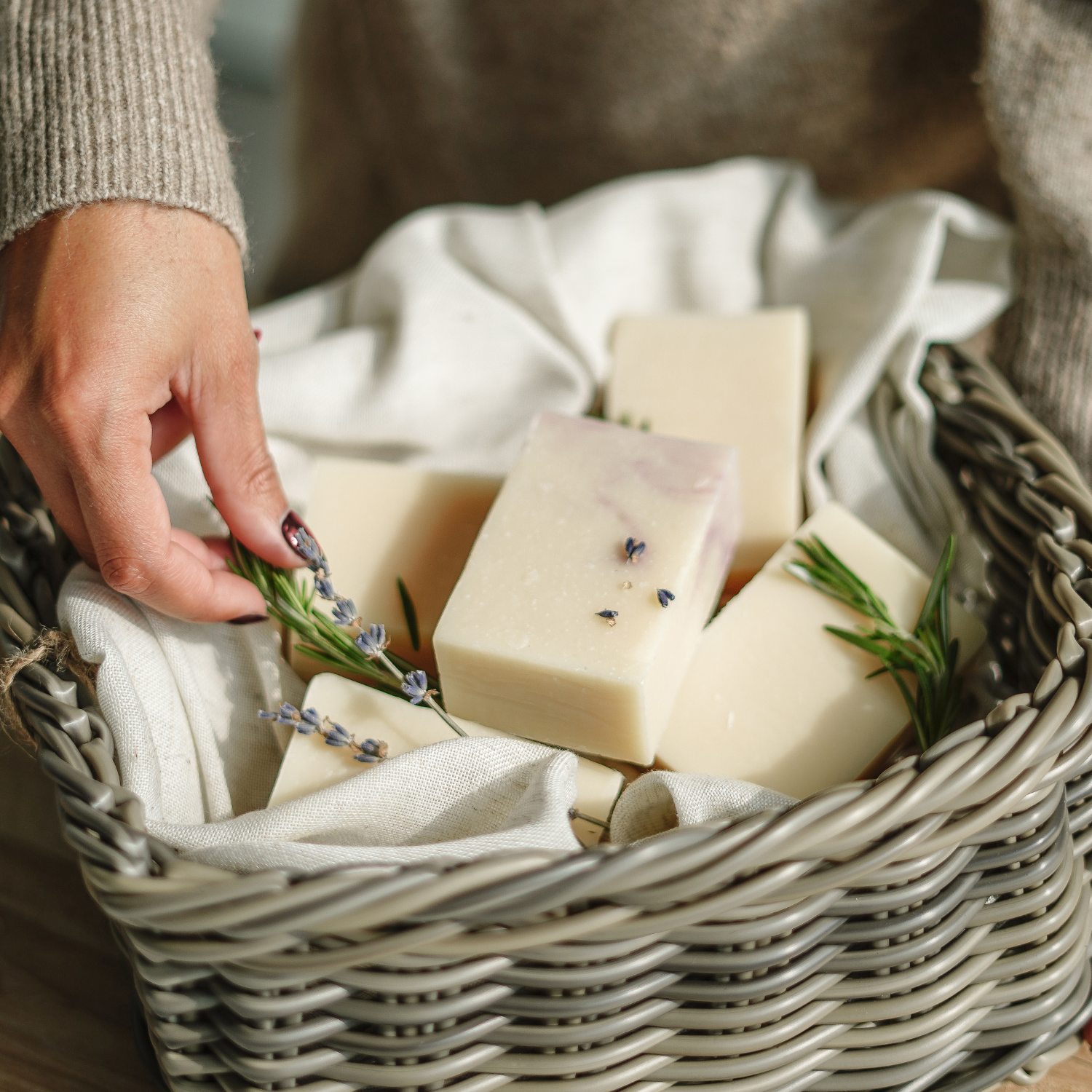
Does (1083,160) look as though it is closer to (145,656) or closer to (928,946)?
(928,946)

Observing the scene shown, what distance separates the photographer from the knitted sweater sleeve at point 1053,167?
82 cm

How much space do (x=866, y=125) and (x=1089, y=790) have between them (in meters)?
0.83

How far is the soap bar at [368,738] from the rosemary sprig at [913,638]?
213mm

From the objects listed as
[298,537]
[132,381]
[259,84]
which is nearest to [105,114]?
[132,381]

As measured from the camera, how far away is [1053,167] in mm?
824

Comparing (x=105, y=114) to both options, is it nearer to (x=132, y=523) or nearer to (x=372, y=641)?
(x=132, y=523)

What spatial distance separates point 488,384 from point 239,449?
331mm

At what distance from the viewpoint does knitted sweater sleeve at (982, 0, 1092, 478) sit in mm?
824

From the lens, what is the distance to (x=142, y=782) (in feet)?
1.77

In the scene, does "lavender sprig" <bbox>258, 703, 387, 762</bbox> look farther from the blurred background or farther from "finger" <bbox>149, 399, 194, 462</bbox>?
the blurred background

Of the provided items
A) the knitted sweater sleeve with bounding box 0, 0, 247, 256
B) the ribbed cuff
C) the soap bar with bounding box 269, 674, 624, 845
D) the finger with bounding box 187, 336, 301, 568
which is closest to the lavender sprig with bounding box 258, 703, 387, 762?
the soap bar with bounding box 269, 674, 624, 845

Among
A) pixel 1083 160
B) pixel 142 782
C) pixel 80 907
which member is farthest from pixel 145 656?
pixel 1083 160

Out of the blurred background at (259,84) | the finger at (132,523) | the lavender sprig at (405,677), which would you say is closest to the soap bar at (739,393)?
the lavender sprig at (405,677)

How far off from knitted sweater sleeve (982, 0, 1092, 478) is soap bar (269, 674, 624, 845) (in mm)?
580
